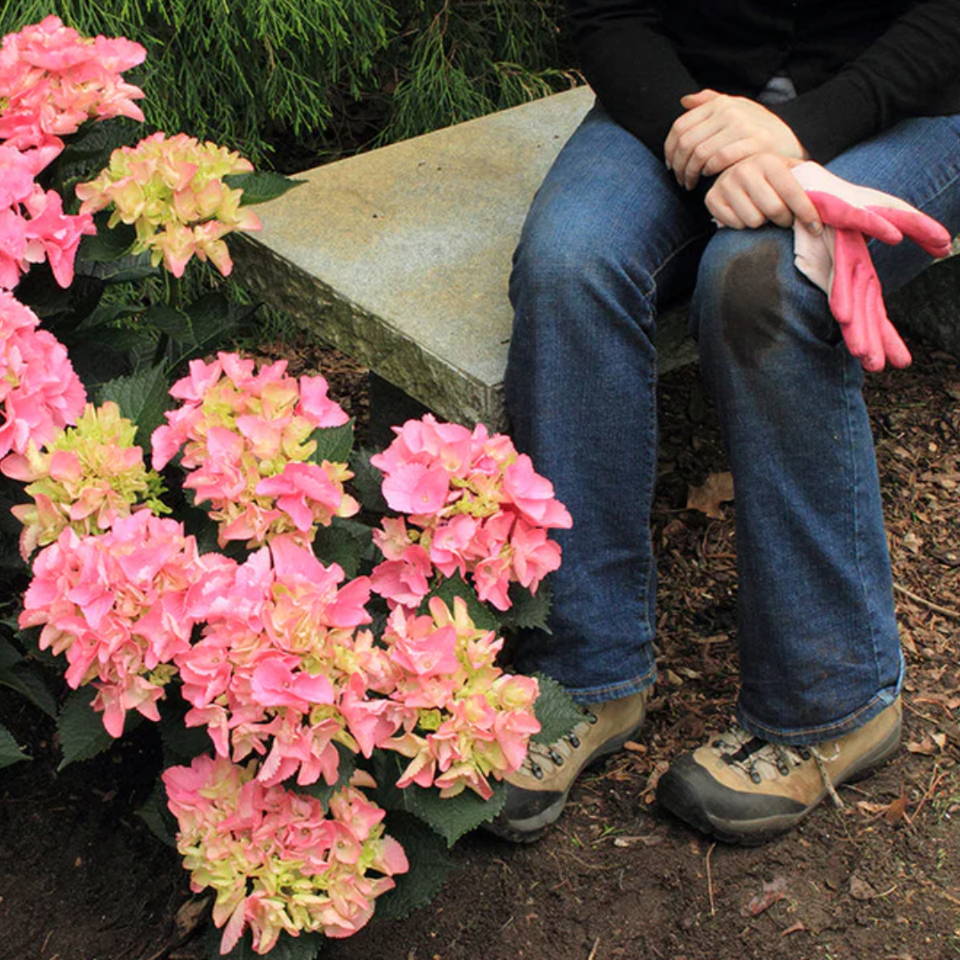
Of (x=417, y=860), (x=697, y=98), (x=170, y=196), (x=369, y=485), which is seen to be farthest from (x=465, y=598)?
(x=697, y=98)

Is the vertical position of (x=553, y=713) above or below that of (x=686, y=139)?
below

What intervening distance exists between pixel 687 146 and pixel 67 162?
2.91ft

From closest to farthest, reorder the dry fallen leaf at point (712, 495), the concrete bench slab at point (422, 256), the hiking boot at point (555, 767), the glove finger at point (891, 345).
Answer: the glove finger at point (891, 345), the hiking boot at point (555, 767), the concrete bench slab at point (422, 256), the dry fallen leaf at point (712, 495)

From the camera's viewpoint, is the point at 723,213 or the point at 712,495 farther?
the point at 712,495

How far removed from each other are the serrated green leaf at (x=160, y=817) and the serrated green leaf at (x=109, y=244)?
70cm

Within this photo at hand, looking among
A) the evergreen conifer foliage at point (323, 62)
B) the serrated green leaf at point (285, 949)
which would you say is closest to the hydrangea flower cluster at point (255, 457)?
the serrated green leaf at point (285, 949)

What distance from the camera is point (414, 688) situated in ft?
4.80

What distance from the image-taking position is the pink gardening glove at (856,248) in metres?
1.78

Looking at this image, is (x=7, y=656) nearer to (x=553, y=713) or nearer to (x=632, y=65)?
(x=553, y=713)

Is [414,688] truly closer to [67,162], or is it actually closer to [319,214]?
[67,162]

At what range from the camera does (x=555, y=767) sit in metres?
2.07

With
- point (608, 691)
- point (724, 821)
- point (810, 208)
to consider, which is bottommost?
point (724, 821)

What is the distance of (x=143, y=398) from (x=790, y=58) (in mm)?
1135

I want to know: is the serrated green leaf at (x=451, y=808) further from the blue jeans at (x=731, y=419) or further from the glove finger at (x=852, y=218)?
the glove finger at (x=852, y=218)
